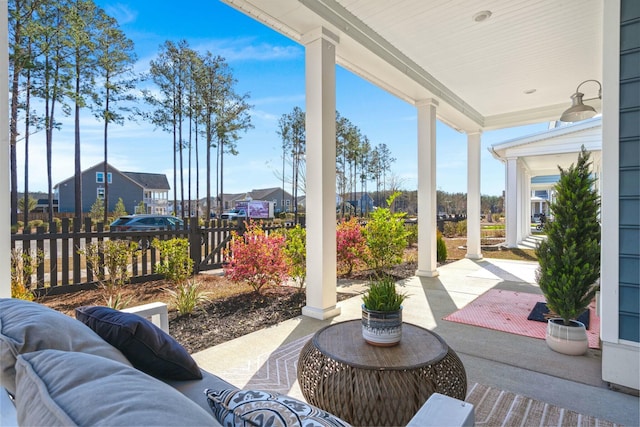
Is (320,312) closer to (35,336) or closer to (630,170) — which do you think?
(630,170)

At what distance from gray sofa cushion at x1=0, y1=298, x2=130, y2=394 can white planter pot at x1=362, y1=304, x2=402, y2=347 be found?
1.16 meters

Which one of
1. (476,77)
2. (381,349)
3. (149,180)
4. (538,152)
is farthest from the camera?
(149,180)

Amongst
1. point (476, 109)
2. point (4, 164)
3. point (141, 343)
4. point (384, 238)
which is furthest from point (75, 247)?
point (476, 109)

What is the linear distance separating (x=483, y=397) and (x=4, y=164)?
3193mm

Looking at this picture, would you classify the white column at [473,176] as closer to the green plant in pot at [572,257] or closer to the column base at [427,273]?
the column base at [427,273]

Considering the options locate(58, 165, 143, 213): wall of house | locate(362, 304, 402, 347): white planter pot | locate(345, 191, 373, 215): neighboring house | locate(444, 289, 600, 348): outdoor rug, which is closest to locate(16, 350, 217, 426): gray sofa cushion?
locate(362, 304, 402, 347): white planter pot

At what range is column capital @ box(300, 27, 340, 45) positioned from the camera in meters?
3.50

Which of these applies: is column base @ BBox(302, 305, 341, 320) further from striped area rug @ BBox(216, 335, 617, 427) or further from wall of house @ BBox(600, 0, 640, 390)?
wall of house @ BBox(600, 0, 640, 390)

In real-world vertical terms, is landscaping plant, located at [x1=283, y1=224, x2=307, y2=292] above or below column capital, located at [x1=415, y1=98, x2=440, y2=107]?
below

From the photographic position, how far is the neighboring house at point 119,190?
20.6 m

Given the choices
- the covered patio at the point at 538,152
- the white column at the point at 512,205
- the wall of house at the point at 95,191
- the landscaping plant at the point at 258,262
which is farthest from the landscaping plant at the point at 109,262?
the wall of house at the point at 95,191

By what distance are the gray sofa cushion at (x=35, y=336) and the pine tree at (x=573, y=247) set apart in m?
3.27

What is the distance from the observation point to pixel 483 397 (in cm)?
217

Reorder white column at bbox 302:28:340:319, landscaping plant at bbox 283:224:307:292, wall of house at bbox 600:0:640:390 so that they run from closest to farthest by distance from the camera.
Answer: wall of house at bbox 600:0:640:390, white column at bbox 302:28:340:319, landscaping plant at bbox 283:224:307:292
